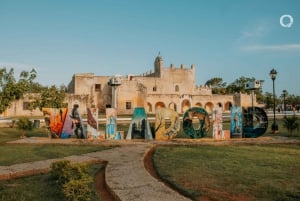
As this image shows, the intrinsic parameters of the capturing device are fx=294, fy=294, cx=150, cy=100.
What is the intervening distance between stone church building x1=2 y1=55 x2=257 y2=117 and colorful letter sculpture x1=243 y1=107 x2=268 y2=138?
2370cm

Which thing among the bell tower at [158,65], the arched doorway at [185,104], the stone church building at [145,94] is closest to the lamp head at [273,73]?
the stone church building at [145,94]

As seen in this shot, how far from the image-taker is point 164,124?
41.9 ft

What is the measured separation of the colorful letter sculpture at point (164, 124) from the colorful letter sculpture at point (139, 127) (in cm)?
40

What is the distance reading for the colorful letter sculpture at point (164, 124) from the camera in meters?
12.6

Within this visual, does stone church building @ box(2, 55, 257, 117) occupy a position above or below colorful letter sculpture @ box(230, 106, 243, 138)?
above

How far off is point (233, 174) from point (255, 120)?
8.07 meters

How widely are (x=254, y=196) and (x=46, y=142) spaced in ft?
29.4

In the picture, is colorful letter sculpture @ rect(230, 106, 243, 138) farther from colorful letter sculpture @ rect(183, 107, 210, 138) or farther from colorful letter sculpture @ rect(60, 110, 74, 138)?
colorful letter sculpture @ rect(60, 110, 74, 138)

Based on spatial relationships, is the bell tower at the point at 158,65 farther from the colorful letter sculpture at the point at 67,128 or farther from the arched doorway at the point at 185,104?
the colorful letter sculpture at the point at 67,128

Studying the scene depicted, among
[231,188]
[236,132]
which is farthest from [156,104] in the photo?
[231,188]

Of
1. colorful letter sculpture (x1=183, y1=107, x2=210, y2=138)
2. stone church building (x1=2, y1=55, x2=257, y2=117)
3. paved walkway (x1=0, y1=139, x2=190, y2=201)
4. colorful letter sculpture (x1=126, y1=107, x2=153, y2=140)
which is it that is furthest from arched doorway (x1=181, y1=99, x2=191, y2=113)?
paved walkway (x1=0, y1=139, x2=190, y2=201)

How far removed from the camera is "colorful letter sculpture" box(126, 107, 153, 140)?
1262cm

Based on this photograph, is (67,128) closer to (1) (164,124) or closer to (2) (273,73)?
(1) (164,124)

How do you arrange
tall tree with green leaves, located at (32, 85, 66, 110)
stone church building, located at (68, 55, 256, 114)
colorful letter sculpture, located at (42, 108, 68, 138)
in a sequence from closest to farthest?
colorful letter sculpture, located at (42, 108, 68, 138) < tall tree with green leaves, located at (32, 85, 66, 110) < stone church building, located at (68, 55, 256, 114)
